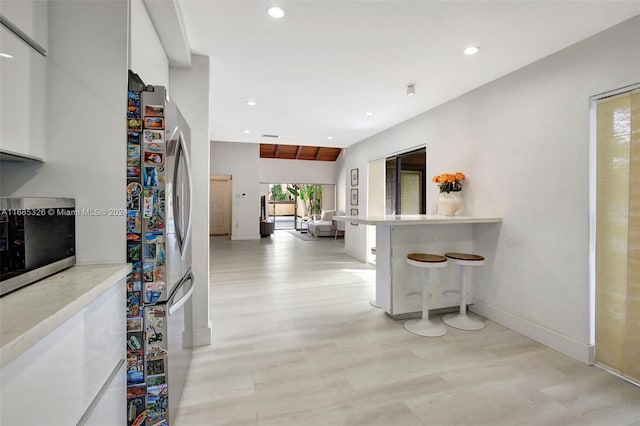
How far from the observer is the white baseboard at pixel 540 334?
2248mm

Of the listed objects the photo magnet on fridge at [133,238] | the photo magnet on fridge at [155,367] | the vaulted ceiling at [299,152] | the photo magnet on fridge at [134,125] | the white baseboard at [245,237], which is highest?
the vaulted ceiling at [299,152]

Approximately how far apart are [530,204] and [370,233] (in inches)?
133

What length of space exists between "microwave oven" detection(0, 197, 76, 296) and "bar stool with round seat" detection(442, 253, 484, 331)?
9.89 ft

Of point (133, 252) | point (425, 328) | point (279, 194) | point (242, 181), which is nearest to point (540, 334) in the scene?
point (425, 328)

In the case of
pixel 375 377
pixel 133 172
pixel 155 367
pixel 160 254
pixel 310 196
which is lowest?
pixel 375 377

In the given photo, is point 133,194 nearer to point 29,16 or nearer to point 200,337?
point 29,16

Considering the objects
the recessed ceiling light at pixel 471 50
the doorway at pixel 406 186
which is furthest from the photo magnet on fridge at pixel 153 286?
the doorway at pixel 406 186

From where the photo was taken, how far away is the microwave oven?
928 millimetres

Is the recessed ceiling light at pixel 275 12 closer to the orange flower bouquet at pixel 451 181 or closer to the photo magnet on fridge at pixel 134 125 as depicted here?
the photo magnet on fridge at pixel 134 125

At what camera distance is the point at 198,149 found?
2.48 m

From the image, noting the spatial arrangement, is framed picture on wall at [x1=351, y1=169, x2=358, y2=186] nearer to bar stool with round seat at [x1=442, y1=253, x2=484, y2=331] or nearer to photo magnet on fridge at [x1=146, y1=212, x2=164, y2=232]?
bar stool with round seat at [x1=442, y1=253, x2=484, y2=331]

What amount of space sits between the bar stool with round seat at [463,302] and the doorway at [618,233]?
0.87 meters

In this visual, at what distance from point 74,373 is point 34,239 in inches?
20.0

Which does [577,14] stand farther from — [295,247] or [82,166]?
[295,247]
